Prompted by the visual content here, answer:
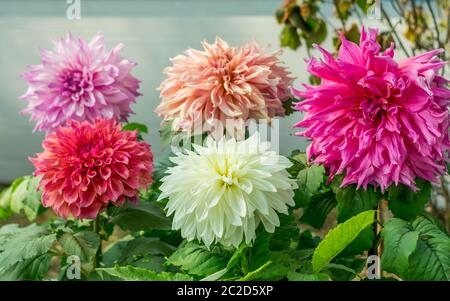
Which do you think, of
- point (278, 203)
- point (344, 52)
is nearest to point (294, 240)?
point (278, 203)

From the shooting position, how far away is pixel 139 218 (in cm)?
121

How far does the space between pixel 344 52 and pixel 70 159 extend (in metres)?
0.39

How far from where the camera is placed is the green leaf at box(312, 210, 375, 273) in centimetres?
87

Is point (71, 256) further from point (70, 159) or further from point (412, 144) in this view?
point (412, 144)

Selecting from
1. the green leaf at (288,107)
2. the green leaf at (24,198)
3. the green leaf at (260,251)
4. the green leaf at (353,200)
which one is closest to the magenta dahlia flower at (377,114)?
the green leaf at (353,200)

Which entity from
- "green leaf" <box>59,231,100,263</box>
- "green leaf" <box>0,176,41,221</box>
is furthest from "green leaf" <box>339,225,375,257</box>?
"green leaf" <box>0,176,41,221</box>

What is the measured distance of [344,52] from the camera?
1011 mm

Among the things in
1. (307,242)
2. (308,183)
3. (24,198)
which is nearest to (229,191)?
(308,183)

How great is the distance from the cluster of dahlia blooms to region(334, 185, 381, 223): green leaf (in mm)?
112

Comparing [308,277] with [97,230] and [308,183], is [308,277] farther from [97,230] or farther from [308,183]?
[97,230]

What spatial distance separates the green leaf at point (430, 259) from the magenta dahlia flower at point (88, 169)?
39 centimetres

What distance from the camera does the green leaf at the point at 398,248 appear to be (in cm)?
93

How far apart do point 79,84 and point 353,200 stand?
0.50 m

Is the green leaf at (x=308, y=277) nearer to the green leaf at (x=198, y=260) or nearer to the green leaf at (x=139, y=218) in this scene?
the green leaf at (x=198, y=260)
